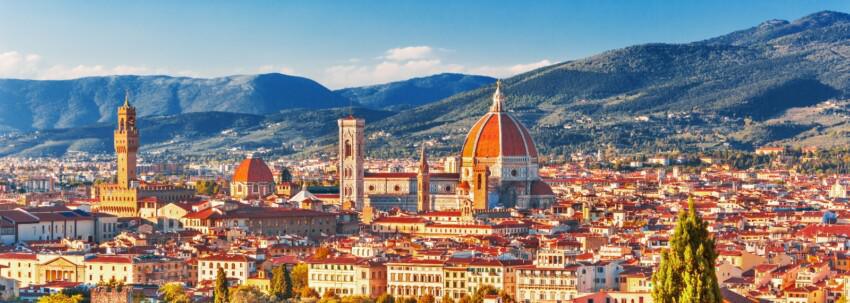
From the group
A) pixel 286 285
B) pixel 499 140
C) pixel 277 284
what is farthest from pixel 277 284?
pixel 499 140

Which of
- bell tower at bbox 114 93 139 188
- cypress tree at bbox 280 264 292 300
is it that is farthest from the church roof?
cypress tree at bbox 280 264 292 300

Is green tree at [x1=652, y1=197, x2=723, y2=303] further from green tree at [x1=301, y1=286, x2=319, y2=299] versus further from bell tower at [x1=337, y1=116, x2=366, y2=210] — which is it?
bell tower at [x1=337, y1=116, x2=366, y2=210]

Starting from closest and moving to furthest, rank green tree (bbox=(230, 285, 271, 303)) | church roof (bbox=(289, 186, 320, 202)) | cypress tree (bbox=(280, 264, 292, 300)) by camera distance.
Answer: green tree (bbox=(230, 285, 271, 303)), cypress tree (bbox=(280, 264, 292, 300)), church roof (bbox=(289, 186, 320, 202))

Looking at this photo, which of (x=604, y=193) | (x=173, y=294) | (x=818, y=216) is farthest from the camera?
(x=604, y=193)

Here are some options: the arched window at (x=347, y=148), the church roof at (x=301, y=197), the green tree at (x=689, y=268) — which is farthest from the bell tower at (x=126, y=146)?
the green tree at (x=689, y=268)

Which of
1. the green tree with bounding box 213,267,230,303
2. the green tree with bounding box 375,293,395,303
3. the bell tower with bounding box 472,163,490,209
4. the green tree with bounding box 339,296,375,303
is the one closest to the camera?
the green tree with bounding box 213,267,230,303

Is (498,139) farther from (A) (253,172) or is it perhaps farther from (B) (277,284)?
(B) (277,284)

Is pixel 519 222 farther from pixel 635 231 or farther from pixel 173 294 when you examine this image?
pixel 173 294

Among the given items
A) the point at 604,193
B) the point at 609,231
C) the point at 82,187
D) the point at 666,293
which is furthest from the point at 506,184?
the point at 666,293
